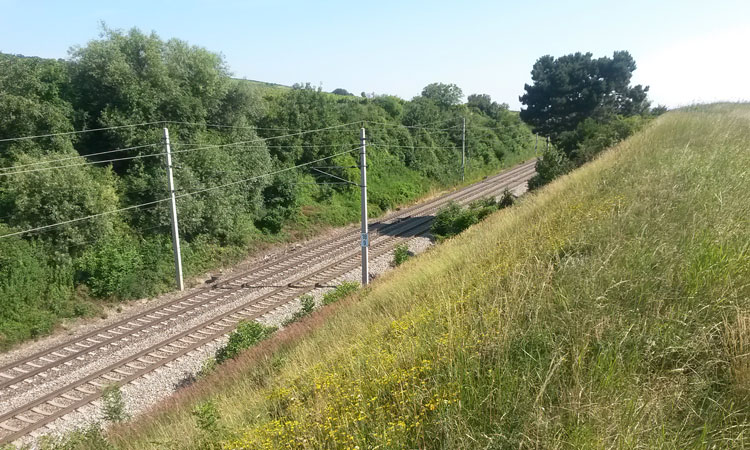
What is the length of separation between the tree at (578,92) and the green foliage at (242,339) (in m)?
31.4

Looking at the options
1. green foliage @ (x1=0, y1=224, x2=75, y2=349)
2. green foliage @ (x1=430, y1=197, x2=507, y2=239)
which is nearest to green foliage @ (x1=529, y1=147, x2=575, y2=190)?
green foliage @ (x1=430, y1=197, x2=507, y2=239)

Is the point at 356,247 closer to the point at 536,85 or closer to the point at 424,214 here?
the point at 424,214

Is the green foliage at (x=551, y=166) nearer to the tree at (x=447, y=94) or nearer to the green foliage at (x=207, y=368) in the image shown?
the green foliage at (x=207, y=368)

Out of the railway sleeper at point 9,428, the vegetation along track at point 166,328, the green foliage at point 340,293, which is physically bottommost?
the railway sleeper at point 9,428

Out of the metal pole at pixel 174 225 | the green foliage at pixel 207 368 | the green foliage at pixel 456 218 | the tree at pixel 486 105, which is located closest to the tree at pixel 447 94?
the tree at pixel 486 105

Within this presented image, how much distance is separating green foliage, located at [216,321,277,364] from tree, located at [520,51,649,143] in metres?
31.4

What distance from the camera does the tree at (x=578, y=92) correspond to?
35219 millimetres

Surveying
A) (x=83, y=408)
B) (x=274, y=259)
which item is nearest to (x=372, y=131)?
(x=274, y=259)

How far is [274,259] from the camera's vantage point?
22.1 metres

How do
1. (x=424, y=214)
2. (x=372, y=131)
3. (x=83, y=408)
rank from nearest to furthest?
Answer: 1. (x=83, y=408)
2. (x=424, y=214)
3. (x=372, y=131)

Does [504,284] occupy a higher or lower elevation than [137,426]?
higher

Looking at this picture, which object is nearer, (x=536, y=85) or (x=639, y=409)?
(x=639, y=409)

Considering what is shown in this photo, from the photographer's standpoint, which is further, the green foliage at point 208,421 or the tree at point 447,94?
the tree at point 447,94

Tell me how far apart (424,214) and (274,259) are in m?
12.4
